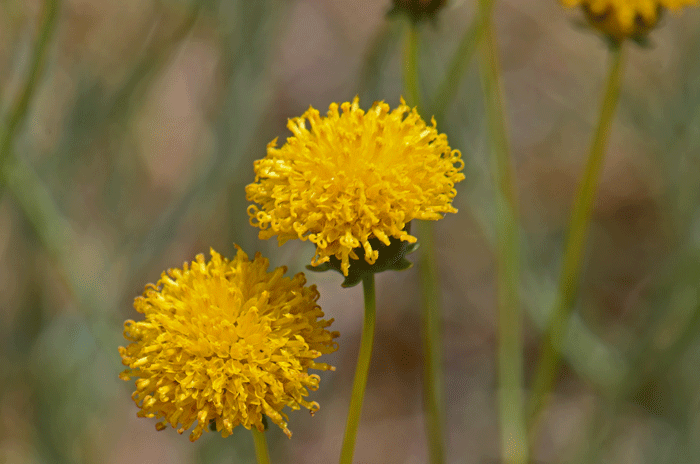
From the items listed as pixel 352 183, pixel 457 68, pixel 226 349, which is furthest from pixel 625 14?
pixel 226 349

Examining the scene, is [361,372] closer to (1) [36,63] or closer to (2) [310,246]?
(1) [36,63]

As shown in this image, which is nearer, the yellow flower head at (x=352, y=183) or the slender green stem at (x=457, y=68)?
the yellow flower head at (x=352, y=183)

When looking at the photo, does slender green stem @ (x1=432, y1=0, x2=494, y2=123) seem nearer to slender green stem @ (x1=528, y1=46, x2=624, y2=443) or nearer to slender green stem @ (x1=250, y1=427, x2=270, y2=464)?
slender green stem @ (x1=528, y1=46, x2=624, y2=443)

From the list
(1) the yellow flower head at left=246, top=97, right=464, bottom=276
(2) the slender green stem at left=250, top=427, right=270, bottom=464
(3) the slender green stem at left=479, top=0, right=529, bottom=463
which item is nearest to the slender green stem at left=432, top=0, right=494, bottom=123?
(3) the slender green stem at left=479, top=0, right=529, bottom=463

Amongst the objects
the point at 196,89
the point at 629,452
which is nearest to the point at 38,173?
the point at 196,89

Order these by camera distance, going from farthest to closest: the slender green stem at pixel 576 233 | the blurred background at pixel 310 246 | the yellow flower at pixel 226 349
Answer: the blurred background at pixel 310 246
the slender green stem at pixel 576 233
the yellow flower at pixel 226 349

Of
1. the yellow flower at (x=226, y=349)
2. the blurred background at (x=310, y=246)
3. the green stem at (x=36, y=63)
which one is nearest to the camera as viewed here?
the yellow flower at (x=226, y=349)

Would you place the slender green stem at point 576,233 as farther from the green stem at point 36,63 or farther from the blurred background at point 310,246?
the green stem at point 36,63

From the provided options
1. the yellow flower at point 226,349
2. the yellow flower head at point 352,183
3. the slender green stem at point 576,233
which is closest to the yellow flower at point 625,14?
the slender green stem at point 576,233
